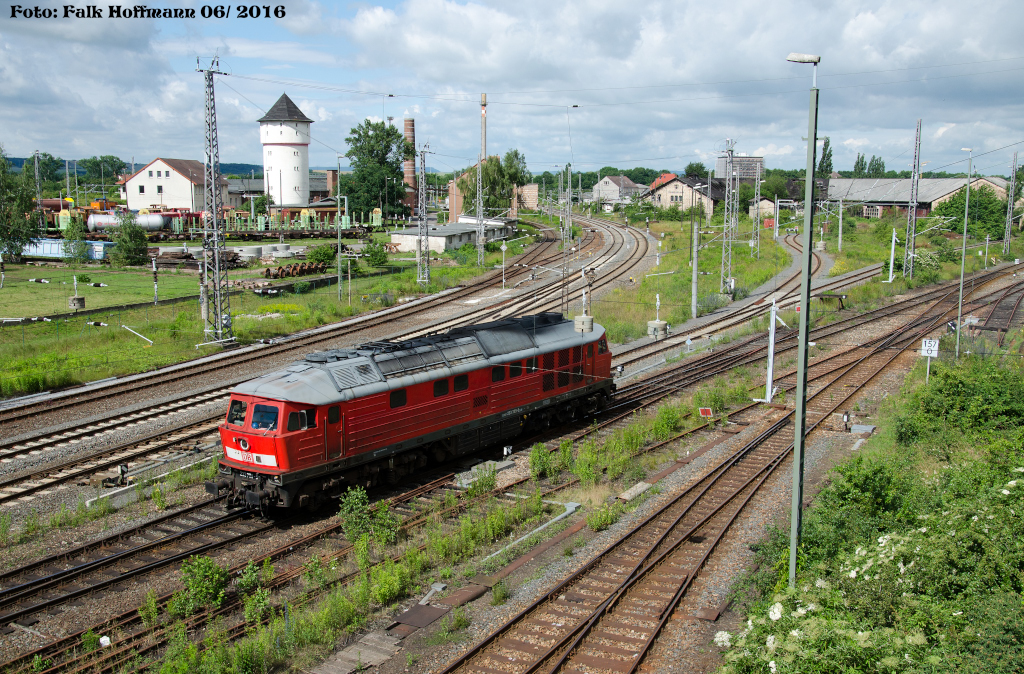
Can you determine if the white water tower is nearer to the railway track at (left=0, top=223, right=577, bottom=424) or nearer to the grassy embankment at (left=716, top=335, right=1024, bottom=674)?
the railway track at (left=0, top=223, right=577, bottom=424)

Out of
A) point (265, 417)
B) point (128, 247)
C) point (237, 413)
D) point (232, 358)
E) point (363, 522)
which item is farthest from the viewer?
point (128, 247)

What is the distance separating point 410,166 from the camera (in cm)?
11056

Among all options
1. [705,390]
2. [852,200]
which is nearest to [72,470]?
[705,390]

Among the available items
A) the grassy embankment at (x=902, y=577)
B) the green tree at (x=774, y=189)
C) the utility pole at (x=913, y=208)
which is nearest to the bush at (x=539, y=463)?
the grassy embankment at (x=902, y=577)

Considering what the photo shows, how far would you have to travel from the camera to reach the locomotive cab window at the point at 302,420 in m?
15.4

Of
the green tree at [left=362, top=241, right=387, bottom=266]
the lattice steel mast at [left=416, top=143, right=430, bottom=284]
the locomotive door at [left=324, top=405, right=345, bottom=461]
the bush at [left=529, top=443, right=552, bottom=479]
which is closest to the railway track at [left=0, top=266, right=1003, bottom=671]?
the locomotive door at [left=324, top=405, right=345, bottom=461]

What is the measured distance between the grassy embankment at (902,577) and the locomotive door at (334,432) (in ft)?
29.0

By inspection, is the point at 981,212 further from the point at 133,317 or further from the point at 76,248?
the point at 76,248

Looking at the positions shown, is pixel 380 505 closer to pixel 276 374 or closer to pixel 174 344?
pixel 276 374

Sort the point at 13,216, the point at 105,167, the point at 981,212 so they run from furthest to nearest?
the point at 105,167, the point at 981,212, the point at 13,216

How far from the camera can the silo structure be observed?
11062cm

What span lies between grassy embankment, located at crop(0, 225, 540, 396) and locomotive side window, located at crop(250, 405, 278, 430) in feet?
53.3

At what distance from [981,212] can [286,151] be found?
8561 cm

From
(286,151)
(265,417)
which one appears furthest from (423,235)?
(286,151)
